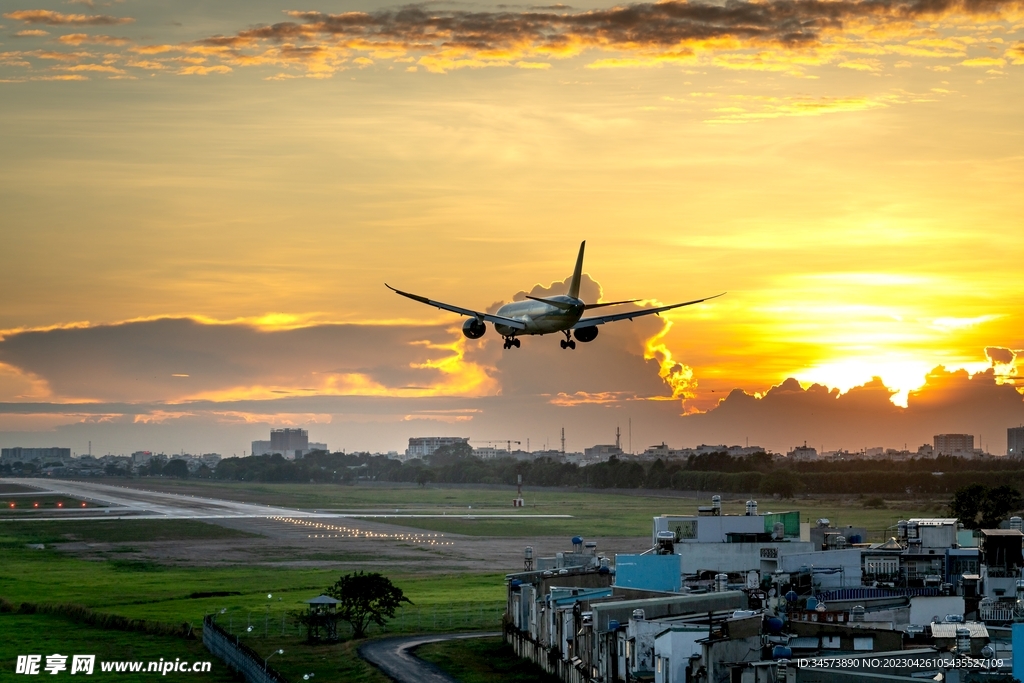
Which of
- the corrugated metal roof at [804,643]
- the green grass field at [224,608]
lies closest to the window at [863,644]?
the corrugated metal roof at [804,643]

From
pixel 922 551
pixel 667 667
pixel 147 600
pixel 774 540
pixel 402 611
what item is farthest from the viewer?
pixel 147 600

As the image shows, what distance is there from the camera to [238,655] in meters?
112

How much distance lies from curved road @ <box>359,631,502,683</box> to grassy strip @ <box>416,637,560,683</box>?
0.95 metres

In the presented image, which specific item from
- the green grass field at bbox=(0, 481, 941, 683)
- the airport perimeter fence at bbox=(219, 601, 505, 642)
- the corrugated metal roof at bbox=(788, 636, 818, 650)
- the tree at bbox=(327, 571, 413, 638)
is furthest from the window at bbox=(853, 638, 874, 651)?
the tree at bbox=(327, 571, 413, 638)

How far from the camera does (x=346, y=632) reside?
132125mm

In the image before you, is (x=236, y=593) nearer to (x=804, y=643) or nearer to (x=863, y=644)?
(x=804, y=643)

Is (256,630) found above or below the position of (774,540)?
below

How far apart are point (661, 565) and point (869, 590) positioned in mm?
15812

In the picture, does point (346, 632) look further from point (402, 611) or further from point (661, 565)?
point (661, 565)

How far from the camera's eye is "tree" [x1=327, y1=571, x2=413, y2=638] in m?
131

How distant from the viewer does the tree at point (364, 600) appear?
430 feet

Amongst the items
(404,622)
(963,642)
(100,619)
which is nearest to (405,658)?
(404,622)

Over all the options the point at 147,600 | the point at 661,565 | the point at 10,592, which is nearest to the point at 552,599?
the point at 661,565

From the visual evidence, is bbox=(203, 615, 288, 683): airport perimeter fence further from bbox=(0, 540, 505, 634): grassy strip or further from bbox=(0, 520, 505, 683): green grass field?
bbox=(0, 540, 505, 634): grassy strip
